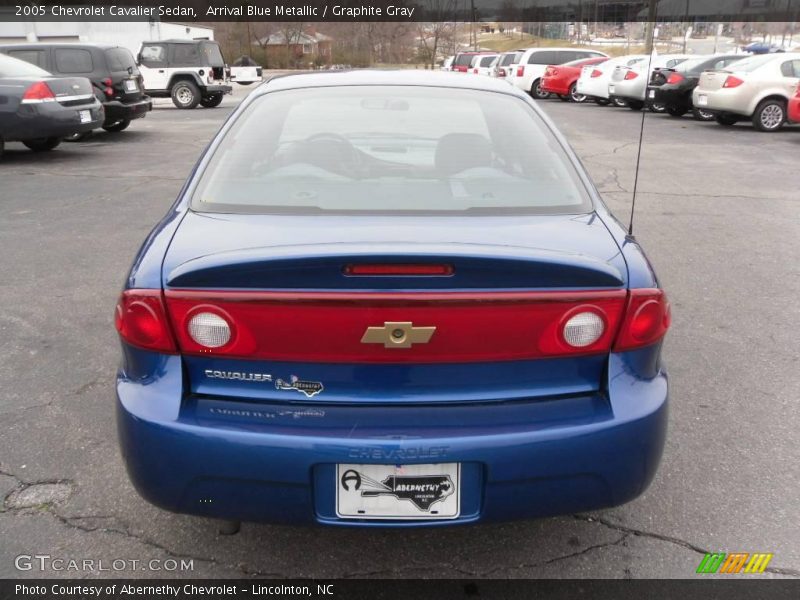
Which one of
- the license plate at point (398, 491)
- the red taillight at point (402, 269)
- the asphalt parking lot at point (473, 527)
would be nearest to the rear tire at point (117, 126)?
the asphalt parking lot at point (473, 527)

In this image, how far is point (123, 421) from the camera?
6.84ft

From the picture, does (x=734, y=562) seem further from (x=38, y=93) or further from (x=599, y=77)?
(x=599, y=77)

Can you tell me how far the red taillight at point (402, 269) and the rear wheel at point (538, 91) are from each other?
24.3 meters

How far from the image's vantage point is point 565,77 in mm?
23203

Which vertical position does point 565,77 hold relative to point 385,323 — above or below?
below

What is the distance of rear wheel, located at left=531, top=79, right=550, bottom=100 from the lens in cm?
2498

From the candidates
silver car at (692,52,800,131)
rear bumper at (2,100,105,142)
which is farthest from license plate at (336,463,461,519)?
silver car at (692,52,800,131)

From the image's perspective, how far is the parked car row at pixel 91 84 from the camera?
10.0 metres

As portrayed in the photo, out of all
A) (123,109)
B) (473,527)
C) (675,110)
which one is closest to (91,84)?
(123,109)

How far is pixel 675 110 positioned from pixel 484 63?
13.1 m

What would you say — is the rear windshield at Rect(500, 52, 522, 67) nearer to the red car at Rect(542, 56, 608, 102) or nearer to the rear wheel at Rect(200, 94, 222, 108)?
the red car at Rect(542, 56, 608, 102)

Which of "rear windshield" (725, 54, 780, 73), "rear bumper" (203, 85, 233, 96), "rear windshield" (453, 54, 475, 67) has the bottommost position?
"rear bumper" (203, 85, 233, 96)

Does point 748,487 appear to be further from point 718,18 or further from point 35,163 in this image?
point 718,18

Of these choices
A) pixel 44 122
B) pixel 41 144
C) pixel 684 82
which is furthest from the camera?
pixel 684 82
